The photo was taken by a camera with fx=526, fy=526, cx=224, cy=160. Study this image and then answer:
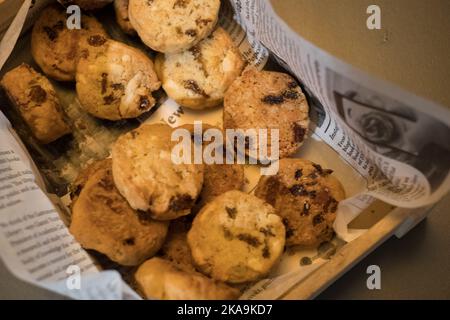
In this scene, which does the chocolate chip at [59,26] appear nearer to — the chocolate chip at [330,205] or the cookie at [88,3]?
the cookie at [88,3]

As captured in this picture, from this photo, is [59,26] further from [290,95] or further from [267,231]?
[267,231]

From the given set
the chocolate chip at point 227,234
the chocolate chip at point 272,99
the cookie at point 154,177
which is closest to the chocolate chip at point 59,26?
the cookie at point 154,177

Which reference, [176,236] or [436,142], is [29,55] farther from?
[436,142]

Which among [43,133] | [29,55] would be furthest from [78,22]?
[43,133]

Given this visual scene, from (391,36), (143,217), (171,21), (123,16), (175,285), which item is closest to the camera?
(175,285)

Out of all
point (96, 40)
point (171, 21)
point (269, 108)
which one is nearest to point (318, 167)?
point (269, 108)
